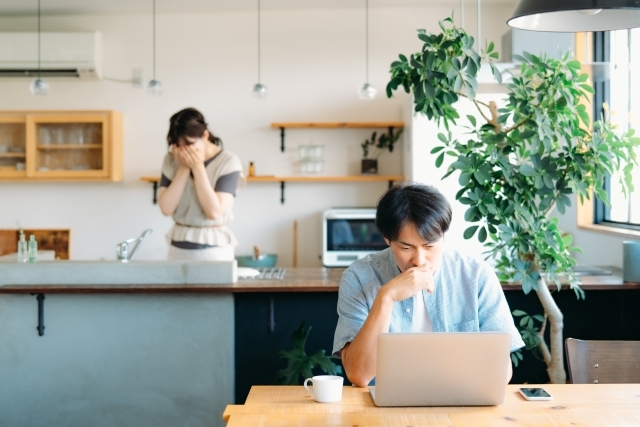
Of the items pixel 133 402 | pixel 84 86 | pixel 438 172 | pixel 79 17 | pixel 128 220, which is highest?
pixel 79 17

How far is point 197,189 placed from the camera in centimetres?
344

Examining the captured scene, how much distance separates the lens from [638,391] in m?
1.88

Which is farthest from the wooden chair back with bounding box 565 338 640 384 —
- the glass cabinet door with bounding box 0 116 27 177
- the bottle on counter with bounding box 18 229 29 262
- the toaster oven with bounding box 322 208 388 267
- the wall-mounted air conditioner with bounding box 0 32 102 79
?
the glass cabinet door with bounding box 0 116 27 177

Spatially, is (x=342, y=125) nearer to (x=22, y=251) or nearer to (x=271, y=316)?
(x=271, y=316)

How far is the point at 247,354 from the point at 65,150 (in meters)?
2.77

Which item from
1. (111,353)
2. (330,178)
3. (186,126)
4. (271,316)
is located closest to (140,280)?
(111,353)

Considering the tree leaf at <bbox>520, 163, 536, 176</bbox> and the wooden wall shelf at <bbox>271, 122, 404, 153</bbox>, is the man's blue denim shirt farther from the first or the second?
the wooden wall shelf at <bbox>271, 122, 404, 153</bbox>

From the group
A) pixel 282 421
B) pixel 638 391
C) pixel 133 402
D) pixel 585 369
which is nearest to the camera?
pixel 282 421

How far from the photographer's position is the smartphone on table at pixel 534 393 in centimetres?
179

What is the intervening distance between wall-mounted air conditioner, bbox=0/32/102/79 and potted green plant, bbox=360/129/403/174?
6.91ft

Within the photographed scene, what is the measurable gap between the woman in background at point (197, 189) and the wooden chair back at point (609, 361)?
184 cm

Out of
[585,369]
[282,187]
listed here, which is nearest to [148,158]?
[282,187]

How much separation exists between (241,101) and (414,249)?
12.3ft

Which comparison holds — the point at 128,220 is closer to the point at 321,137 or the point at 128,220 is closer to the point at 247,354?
the point at 321,137
